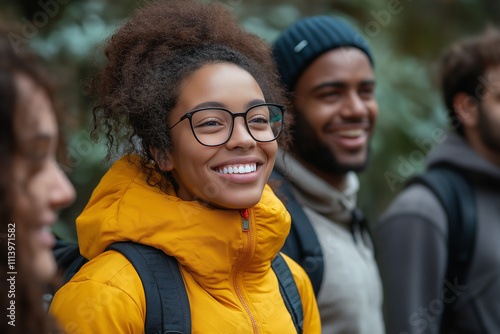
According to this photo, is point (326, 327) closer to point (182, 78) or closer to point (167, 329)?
point (167, 329)

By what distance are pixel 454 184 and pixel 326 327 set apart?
1362 millimetres

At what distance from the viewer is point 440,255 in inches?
131

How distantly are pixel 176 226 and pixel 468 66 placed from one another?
9.50ft

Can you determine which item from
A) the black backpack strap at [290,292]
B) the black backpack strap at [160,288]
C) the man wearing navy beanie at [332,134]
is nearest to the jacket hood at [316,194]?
the man wearing navy beanie at [332,134]

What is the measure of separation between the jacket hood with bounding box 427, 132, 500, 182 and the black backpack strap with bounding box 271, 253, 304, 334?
188 cm

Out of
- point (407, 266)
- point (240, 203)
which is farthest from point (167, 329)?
point (407, 266)

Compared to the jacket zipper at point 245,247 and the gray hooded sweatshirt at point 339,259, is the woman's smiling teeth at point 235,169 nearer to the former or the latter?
the jacket zipper at point 245,247

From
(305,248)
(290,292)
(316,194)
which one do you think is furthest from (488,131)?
(290,292)

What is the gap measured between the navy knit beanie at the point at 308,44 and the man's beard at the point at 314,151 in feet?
0.83

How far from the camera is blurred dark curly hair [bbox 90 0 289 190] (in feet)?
6.87

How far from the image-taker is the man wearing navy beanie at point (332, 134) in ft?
10.1

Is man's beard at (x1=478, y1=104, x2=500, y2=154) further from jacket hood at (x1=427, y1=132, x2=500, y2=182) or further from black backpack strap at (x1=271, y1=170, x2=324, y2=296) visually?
black backpack strap at (x1=271, y1=170, x2=324, y2=296)

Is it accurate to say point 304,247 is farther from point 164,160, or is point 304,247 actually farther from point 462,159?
point 462,159

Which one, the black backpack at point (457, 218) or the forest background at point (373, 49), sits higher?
the forest background at point (373, 49)
